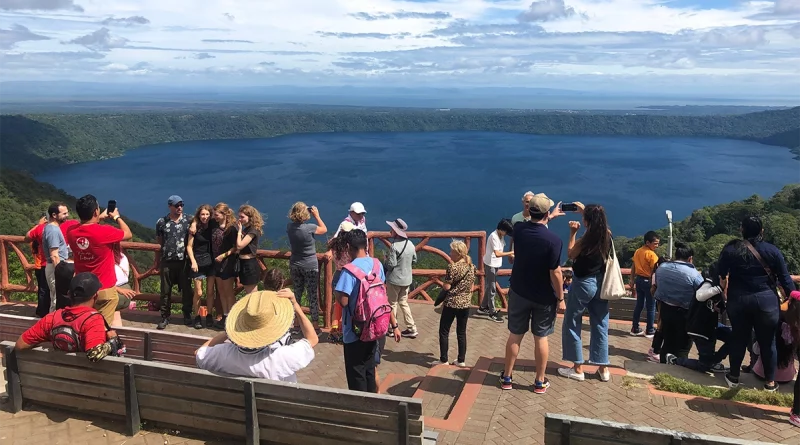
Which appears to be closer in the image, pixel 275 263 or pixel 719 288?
pixel 719 288

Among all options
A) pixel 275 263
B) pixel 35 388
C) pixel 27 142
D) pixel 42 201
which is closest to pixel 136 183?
pixel 27 142

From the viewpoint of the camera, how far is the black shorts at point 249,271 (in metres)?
5.98

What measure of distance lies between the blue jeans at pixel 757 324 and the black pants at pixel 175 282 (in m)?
5.67

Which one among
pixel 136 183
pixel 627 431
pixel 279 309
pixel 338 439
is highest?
pixel 279 309

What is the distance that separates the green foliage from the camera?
3328 centimetres

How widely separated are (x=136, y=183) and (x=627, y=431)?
11418 cm

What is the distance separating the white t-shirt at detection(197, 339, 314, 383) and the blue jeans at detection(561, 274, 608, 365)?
2428mm

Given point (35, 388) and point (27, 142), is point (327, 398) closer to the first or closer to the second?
point (35, 388)

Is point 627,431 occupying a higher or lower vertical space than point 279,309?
lower

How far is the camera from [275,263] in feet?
38.0

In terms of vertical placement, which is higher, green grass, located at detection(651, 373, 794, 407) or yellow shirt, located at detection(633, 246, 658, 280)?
yellow shirt, located at detection(633, 246, 658, 280)

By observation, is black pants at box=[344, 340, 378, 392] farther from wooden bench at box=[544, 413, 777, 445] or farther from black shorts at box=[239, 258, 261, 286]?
black shorts at box=[239, 258, 261, 286]

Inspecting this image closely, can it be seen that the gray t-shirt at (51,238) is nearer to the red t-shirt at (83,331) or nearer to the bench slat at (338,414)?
the red t-shirt at (83,331)

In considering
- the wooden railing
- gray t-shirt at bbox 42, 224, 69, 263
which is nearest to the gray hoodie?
the wooden railing
